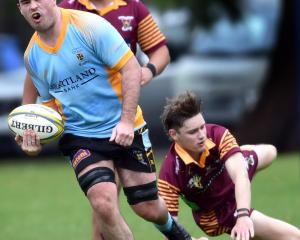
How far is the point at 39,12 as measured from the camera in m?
6.85

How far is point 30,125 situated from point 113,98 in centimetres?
56

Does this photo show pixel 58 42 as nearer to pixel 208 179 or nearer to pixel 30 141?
pixel 30 141

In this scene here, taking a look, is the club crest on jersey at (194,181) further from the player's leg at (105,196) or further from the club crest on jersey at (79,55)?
the club crest on jersey at (79,55)

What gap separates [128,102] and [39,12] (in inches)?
31.3

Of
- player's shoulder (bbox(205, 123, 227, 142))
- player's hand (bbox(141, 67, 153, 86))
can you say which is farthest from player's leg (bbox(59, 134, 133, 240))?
player's hand (bbox(141, 67, 153, 86))

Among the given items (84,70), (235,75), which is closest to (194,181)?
(84,70)

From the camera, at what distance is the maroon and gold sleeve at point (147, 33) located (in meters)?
7.94

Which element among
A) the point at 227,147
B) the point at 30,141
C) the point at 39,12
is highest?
the point at 39,12

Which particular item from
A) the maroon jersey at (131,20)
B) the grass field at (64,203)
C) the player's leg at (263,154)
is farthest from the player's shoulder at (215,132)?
the grass field at (64,203)

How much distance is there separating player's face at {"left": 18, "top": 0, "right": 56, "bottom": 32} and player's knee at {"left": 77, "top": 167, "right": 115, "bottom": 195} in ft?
3.12

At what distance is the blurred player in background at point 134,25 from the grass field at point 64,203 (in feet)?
5.36

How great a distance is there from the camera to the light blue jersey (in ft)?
22.6

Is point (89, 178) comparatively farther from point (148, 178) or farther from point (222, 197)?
point (222, 197)

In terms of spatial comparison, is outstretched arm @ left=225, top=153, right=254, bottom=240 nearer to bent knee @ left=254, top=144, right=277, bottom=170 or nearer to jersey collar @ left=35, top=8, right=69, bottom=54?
bent knee @ left=254, top=144, right=277, bottom=170
